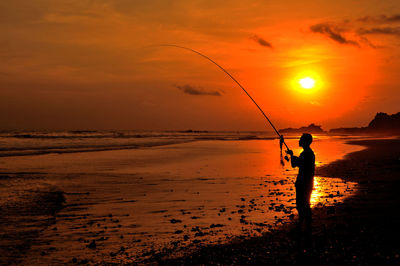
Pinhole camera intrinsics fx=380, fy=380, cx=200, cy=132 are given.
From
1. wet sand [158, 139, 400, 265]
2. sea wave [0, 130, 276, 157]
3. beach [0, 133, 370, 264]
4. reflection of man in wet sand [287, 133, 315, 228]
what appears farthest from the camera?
sea wave [0, 130, 276, 157]

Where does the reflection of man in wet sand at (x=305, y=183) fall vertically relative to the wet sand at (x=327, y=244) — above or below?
above

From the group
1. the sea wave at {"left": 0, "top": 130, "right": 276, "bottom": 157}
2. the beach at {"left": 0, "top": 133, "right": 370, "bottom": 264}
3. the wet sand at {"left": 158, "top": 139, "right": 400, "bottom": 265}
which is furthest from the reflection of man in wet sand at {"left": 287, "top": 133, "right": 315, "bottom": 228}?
the sea wave at {"left": 0, "top": 130, "right": 276, "bottom": 157}

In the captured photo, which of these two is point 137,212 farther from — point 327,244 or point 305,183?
point 327,244

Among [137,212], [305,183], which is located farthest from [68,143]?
[305,183]

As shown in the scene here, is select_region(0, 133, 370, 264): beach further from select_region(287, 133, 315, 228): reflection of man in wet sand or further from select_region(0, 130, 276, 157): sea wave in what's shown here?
select_region(0, 130, 276, 157): sea wave

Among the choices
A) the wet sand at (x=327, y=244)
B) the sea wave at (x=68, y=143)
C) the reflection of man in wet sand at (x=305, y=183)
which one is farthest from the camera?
the sea wave at (x=68, y=143)

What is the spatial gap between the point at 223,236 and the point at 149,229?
1.96m

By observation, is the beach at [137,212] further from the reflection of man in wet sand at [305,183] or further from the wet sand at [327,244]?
the reflection of man in wet sand at [305,183]

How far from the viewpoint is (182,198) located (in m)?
13.6

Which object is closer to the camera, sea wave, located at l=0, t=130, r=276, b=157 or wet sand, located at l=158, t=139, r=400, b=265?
wet sand, located at l=158, t=139, r=400, b=265

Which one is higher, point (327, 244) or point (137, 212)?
point (327, 244)

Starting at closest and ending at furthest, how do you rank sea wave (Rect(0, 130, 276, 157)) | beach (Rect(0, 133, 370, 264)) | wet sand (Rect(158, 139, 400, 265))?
wet sand (Rect(158, 139, 400, 265)) < beach (Rect(0, 133, 370, 264)) < sea wave (Rect(0, 130, 276, 157))

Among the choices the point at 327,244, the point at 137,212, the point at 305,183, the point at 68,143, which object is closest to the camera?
the point at 327,244

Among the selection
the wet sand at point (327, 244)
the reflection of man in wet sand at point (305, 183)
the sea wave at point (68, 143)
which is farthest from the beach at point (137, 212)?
the sea wave at point (68, 143)
